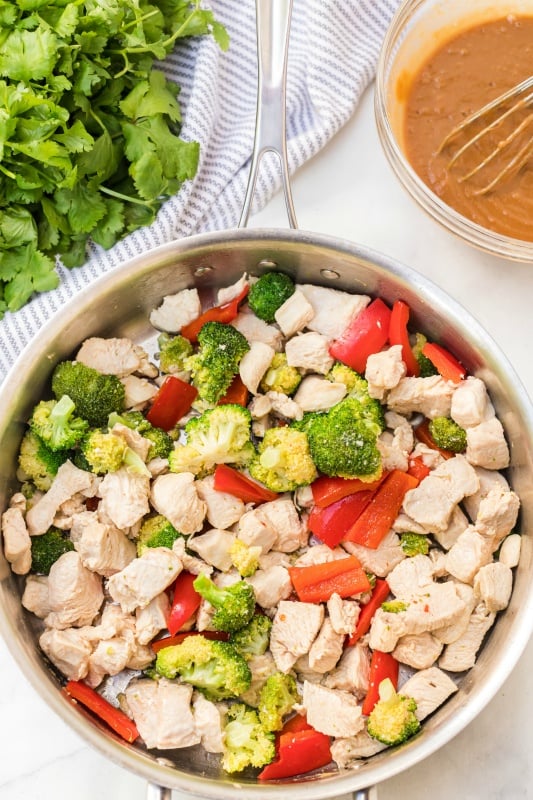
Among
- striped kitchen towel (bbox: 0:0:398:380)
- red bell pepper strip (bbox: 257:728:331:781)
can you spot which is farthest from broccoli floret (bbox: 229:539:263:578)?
striped kitchen towel (bbox: 0:0:398:380)

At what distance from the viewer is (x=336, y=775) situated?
2.18m

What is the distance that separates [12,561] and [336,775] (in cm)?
104

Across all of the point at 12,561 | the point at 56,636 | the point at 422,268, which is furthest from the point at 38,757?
the point at 422,268

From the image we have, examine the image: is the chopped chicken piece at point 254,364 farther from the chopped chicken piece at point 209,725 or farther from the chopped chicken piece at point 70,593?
the chopped chicken piece at point 209,725

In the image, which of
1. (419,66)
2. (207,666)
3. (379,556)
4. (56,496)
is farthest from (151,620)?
(419,66)

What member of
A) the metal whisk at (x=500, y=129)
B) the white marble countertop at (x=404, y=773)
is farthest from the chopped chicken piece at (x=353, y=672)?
the metal whisk at (x=500, y=129)

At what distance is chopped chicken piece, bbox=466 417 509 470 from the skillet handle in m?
0.77

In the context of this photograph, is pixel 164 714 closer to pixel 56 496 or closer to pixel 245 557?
pixel 245 557

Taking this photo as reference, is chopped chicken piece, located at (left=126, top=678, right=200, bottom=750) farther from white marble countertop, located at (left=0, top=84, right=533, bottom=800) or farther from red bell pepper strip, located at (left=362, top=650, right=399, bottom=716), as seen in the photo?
red bell pepper strip, located at (left=362, top=650, right=399, bottom=716)

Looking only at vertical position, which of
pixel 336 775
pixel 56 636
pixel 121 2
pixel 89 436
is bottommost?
pixel 336 775

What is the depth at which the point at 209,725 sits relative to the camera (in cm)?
221

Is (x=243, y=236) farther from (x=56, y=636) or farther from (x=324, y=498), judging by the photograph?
(x=56, y=636)

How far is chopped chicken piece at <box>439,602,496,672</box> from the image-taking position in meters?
2.29

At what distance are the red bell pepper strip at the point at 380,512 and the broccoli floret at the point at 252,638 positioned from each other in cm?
34
